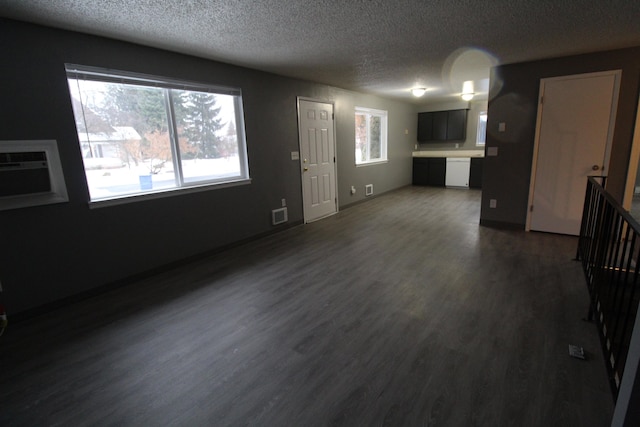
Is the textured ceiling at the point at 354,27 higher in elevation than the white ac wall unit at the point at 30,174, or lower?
higher

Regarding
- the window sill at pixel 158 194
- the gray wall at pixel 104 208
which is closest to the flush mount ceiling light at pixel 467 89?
the gray wall at pixel 104 208

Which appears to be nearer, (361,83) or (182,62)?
(182,62)

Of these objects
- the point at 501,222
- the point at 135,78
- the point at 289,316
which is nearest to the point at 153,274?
the point at 289,316

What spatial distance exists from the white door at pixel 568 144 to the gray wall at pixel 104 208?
362 centimetres

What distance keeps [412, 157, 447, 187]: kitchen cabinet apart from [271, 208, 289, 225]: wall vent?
546 centimetres

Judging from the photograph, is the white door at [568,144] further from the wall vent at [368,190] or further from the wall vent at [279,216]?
the wall vent at [279,216]

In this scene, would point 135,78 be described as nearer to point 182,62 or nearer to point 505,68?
point 182,62

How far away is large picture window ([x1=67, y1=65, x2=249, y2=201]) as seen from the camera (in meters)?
2.94

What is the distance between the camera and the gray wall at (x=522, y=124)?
Answer: 3777mm

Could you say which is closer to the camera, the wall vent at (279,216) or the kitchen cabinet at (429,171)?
the wall vent at (279,216)

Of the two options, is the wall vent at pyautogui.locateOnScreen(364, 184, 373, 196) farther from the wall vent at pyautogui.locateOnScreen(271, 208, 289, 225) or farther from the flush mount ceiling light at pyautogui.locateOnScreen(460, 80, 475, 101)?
the flush mount ceiling light at pyautogui.locateOnScreen(460, 80, 475, 101)

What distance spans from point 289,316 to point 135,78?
2817 millimetres

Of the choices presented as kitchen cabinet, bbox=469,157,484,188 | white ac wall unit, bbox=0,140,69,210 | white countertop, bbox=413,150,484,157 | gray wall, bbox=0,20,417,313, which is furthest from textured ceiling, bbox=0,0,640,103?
white countertop, bbox=413,150,484,157

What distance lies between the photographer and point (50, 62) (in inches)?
102
